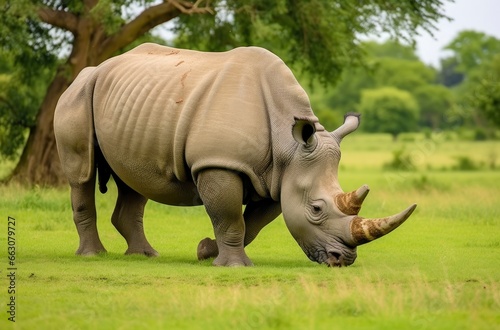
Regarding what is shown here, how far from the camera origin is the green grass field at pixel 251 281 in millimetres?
8680

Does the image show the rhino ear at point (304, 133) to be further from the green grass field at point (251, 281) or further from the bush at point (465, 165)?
the bush at point (465, 165)

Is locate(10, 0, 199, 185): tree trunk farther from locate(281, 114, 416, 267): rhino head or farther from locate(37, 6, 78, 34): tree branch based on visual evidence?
locate(281, 114, 416, 267): rhino head

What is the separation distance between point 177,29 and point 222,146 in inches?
576

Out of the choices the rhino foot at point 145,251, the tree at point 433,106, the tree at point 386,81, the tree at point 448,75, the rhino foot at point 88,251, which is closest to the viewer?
the rhino foot at point 88,251

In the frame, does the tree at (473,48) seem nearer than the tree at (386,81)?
No

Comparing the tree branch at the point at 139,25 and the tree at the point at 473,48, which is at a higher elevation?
the tree branch at the point at 139,25

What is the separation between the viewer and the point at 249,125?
38.9 feet

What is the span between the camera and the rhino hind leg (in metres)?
13.6

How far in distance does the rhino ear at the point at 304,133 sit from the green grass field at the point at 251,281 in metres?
1.21

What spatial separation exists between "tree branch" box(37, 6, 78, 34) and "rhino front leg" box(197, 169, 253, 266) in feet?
39.1

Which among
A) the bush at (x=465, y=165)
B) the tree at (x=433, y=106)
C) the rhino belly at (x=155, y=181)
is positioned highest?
the rhino belly at (x=155, y=181)

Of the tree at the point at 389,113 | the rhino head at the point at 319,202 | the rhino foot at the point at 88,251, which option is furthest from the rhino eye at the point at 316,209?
the tree at the point at 389,113

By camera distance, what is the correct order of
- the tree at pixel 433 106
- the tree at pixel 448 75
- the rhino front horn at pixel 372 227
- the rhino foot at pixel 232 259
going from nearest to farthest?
1. the rhino front horn at pixel 372 227
2. the rhino foot at pixel 232 259
3. the tree at pixel 433 106
4. the tree at pixel 448 75

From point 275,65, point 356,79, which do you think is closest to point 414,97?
point 356,79
